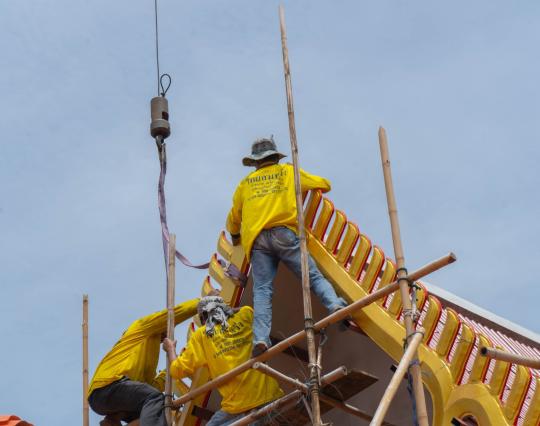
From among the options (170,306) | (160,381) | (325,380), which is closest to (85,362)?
(160,381)

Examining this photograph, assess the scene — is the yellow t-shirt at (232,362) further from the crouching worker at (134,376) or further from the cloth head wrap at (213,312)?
the crouching worker at (134,376)

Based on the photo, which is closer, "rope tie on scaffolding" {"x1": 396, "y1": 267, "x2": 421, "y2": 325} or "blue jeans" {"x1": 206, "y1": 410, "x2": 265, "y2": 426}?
"rope tie on scaffolding" {"x1": 396, "y1": 267, "x2": 421, "y2": 325}

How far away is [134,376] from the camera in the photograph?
13383 millimetres

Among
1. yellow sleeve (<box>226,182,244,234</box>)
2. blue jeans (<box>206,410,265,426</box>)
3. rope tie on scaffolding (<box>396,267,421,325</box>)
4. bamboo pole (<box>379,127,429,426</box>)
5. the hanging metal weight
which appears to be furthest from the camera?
the hanging metal weight

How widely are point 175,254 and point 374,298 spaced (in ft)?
10.7

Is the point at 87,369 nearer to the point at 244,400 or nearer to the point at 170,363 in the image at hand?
the point at 170,363

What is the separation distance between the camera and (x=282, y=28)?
13.2 metres

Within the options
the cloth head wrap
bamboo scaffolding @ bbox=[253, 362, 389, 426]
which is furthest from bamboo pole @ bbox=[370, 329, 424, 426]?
the cloth head wrap

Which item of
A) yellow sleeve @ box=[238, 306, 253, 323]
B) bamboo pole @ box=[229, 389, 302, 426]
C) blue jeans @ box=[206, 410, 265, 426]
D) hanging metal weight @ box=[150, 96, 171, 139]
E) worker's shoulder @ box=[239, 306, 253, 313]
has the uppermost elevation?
hanging metal weight @ box=[150, 96, 171, 139]

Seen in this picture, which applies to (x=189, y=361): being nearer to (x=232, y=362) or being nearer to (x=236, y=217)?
(x=232, y=362)

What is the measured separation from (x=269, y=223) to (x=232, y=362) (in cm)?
145

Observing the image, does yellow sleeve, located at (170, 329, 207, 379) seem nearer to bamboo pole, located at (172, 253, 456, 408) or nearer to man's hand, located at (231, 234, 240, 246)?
bamboo pole, located at (172, 253, 456, 408)

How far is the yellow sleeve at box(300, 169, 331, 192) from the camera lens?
12867mm

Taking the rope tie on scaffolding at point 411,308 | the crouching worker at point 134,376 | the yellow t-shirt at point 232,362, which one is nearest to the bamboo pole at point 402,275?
the rope tie on scaffolding at point 411,308
